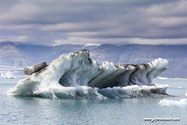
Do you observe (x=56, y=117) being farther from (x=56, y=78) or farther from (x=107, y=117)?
(x=56, y=78)

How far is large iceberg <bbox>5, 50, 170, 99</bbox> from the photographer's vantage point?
3628 cm

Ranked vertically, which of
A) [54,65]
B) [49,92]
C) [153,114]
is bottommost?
[153,114]

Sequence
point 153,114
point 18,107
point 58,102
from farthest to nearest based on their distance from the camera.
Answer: point 58,102 → point 18,107 → point 153,114

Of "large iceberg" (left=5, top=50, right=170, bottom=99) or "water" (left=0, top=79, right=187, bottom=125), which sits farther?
"large iceberg" (left=5, top=50, right=170, bottom=99)

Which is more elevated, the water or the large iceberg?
the large iceberg

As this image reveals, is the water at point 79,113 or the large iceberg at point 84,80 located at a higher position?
→ the large iceberg at point 84,80

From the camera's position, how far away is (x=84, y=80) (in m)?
42.3

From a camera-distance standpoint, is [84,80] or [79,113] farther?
[84,80]

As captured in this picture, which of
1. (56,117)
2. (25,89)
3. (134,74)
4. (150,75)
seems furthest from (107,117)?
(150,75)

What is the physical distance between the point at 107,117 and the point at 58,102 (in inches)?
375

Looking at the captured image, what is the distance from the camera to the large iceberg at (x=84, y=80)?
119ft

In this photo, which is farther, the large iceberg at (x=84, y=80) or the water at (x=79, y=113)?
the large iceberg at (x=84, y=80)

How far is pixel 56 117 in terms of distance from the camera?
26781mm

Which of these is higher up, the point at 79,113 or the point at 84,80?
the point at 84,80
